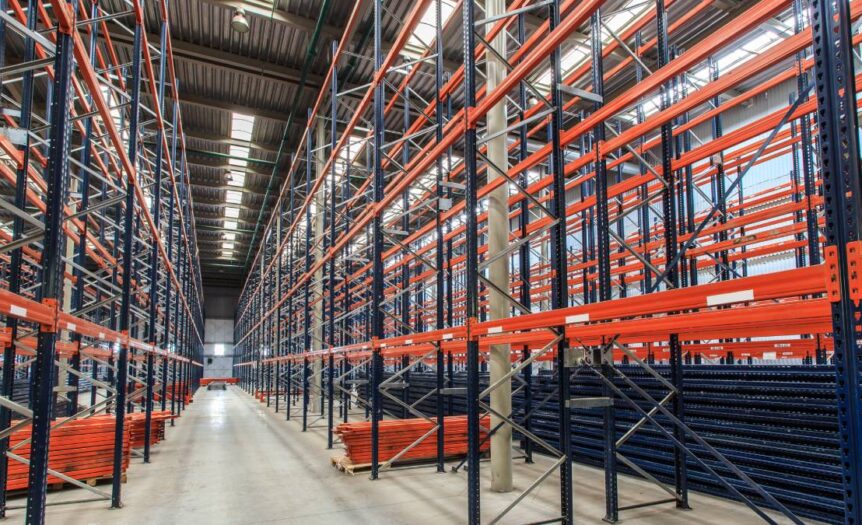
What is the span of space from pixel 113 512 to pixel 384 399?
1152 cm

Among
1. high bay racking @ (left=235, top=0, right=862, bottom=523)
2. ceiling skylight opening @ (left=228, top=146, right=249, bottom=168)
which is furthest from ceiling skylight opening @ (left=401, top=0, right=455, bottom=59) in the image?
ceiling skylight opening @ (left=228, top=146, right=249, bottom=168)

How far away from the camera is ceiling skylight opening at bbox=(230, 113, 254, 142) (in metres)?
20.2

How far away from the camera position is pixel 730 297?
3.30 m

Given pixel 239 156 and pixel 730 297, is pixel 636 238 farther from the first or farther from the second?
pixel 239 156

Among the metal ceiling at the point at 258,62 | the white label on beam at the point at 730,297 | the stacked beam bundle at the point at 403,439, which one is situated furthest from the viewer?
the metal ceiling at the point at 258,62

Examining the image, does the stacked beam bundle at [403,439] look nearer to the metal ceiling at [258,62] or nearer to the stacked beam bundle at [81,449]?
the stacked beam bundle at [81,449]

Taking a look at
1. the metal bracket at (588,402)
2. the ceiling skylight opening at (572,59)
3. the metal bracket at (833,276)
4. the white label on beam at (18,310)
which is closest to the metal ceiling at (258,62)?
the ceiling skylight opening at (572,59)

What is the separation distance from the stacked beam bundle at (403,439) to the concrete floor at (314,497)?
351 millimetres

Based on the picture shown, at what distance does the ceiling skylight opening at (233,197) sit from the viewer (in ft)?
96.9

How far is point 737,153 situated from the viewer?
1075cm

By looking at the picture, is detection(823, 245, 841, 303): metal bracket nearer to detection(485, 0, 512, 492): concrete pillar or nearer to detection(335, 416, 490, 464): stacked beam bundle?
detection(485, 0, 512, 492): concrete pillar

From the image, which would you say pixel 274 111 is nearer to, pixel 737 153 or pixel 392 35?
pixel 392 35

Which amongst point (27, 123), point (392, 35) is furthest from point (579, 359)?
point (392, 35)

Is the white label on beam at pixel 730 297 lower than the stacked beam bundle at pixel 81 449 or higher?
Answer: higher
